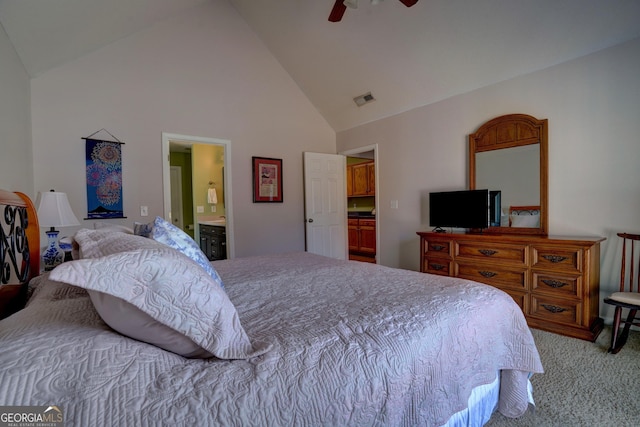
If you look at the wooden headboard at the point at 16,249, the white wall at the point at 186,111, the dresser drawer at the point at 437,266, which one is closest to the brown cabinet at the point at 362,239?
the white wall at the point at 186,111

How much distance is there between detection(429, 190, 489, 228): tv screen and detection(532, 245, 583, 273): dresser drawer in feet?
2.06

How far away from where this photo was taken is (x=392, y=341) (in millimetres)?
976

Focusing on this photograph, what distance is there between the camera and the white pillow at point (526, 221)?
3076 millimetres

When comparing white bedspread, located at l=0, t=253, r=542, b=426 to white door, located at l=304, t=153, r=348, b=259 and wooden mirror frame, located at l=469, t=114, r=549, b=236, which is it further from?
white door, located at l=304, t=153, r=348, b=259

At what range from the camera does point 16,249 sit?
5.00 ft

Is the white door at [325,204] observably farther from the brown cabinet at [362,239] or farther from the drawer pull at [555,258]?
the drawer pull at [555,258]

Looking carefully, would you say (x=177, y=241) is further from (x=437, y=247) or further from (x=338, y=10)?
(x=437, y=247)

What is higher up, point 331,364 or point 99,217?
point 99,217

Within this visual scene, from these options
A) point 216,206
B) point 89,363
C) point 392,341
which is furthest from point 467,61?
point 216,206

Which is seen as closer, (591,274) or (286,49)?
(591,274)

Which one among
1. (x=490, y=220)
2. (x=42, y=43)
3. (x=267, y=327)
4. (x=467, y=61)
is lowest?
(x=267, y=327)

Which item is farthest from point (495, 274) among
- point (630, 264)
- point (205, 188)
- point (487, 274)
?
point (205, 188)

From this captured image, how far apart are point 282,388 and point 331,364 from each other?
159mm

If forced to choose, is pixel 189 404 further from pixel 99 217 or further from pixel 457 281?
pixel 99 217
